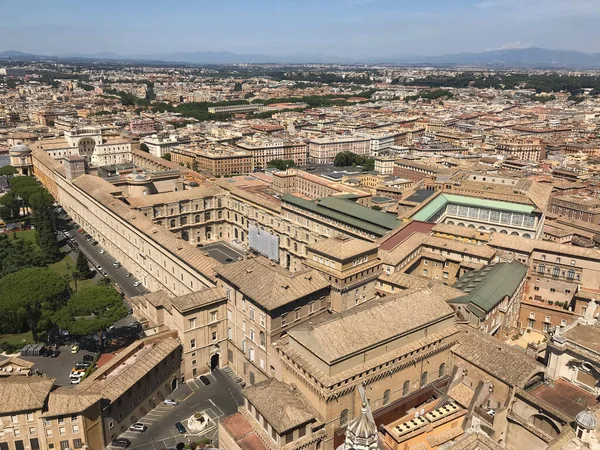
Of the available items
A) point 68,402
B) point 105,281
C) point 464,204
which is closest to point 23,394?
point 68,402

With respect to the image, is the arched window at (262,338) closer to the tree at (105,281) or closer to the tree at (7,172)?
the tree at (105,281)

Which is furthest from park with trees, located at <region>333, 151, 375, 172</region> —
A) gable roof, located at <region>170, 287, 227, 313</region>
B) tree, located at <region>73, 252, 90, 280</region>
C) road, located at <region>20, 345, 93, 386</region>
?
road, located at <region>20, 345, 93, 386</region>

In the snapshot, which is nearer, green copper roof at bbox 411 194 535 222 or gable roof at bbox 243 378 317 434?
gable roof at bbox 243 378 317 434

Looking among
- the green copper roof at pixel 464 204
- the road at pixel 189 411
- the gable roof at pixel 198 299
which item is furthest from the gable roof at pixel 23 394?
the green copper roof at pixel 464 204

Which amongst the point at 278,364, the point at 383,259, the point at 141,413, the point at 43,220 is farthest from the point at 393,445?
the point at 43,220

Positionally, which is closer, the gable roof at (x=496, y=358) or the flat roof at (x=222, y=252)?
the gable roof at (x=496, y=358)

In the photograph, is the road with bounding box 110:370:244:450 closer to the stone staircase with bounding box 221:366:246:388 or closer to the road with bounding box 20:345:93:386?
the stone staircase with bounding box 221:366:246:388
